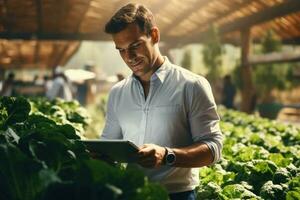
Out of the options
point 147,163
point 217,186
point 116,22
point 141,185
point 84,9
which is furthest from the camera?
point 84,9

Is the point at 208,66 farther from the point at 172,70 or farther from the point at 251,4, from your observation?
the point at 172,70

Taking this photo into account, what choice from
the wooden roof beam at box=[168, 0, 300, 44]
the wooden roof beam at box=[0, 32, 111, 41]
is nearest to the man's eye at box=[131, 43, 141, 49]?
the wooden roof beam at box=[168, 0, 300, 44]

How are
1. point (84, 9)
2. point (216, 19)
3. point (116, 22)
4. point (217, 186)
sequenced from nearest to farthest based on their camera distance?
point (116, 22), point (217, 186), point (84, 9), point (216, 19)

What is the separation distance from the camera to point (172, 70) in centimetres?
287

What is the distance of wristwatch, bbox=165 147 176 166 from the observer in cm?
245

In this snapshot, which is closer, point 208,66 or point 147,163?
point 147,163

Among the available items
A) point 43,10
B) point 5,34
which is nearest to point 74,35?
point 5,34

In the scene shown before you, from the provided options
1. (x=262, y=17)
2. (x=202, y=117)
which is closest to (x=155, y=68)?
(x=202, y=117)

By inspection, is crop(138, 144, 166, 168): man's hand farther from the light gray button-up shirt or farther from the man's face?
the man's face

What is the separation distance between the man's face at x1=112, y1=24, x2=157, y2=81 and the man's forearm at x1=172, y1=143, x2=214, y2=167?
54cm

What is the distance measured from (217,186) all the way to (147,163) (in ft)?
3.86

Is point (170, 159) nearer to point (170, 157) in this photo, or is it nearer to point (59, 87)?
point (170, 157)

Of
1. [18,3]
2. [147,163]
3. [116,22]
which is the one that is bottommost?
[147,163]

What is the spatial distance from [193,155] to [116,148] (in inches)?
19.2
